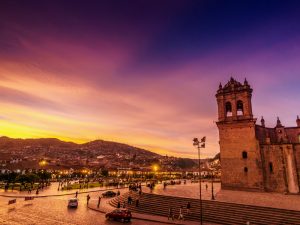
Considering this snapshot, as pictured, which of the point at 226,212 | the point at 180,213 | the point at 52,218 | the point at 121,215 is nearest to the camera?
the point at 121,215

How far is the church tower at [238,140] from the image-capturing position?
1400 inches

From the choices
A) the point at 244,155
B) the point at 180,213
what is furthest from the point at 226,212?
the point at 244,155

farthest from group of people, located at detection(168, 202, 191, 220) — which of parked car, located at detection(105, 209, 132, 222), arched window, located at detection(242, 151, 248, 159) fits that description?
arched window, located at detection(242, 151, 248, 159)

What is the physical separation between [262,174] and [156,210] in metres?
18.9

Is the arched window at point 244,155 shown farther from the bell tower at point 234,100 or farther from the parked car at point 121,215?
the parked car at point 121,215

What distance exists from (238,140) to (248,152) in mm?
2356

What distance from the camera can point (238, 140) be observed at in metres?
37.2

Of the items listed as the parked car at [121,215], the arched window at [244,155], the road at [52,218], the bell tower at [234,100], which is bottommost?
the road at [52,218]

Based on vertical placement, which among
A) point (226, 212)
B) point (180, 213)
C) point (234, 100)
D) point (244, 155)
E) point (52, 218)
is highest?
point (234, 100)

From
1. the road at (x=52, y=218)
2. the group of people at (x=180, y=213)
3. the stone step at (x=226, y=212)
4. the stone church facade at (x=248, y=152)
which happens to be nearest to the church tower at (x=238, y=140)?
the stone church facade at (x=248, y=152)

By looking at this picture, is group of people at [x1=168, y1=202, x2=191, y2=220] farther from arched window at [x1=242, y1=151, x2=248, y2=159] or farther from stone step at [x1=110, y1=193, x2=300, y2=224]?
arched window at [x1=242, y1=151, x2=248, y2=159]

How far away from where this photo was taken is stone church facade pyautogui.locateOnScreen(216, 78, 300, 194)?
114 ft

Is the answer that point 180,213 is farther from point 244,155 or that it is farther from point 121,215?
point 244,155

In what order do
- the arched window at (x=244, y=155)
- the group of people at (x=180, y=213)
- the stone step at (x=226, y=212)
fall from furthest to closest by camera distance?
the arched window at (x=244, y=155), the group of people at (x=180, y=213), the stone step at (x=226, y=212)
